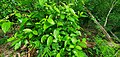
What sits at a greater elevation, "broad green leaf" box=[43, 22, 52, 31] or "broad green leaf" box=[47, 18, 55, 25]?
"broad green leaf" box=[47, 18, 55, 25]

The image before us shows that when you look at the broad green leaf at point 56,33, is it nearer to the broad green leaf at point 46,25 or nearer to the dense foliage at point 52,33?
the dense foliage at point 52,33

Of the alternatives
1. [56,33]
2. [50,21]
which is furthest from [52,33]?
[50,21]

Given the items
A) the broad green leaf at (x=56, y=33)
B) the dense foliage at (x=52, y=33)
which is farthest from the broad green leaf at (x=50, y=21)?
the broad green leaf at (x=56, y=33)

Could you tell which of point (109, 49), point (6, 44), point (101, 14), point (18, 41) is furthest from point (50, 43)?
point (101, 14)

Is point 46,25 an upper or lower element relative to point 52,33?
upper

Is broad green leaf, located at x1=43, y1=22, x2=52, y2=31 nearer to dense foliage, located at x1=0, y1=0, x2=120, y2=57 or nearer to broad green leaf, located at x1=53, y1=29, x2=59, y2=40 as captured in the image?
dense foliage, located at x1=0, y1=0, x2=120, y2=57

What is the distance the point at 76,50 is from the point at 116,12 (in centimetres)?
138

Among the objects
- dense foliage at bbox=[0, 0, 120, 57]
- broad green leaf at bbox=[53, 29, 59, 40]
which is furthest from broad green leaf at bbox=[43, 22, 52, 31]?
broad green leaf at bbox=[53, 29, 59, 40]

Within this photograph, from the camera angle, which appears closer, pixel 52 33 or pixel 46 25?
pixel 46 25

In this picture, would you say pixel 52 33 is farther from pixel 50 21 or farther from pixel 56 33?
pixel 50 21

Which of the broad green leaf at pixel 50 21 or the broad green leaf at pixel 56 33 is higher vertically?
the broad green leaf at pixel 50 21

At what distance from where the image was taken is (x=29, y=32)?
3016 mm

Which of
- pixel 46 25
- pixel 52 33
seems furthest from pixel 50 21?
pixel 52 33

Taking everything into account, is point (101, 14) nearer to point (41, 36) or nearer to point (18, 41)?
point (41, 36)
